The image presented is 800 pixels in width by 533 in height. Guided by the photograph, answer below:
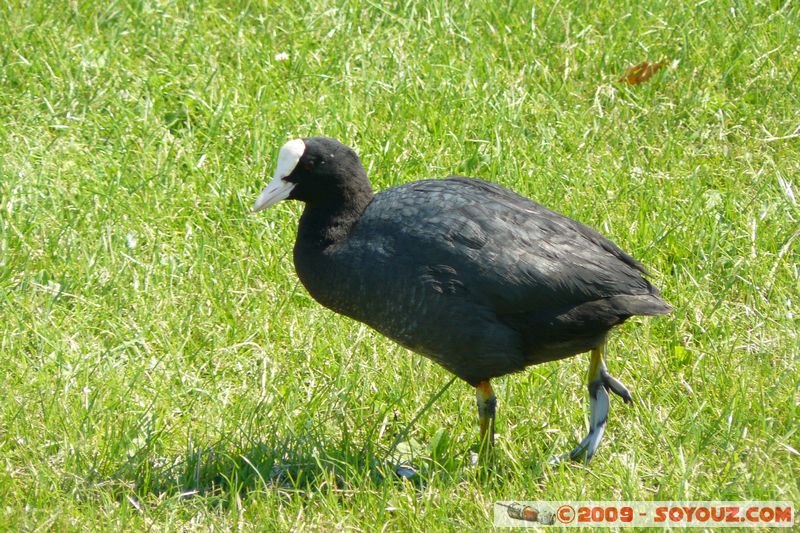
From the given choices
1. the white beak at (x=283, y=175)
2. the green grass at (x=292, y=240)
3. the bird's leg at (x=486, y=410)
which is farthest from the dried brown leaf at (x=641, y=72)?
the bird's leg at (x=486, y=410)

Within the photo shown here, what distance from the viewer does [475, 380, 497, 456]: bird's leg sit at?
3.98 metres

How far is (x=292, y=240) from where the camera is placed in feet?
16.8

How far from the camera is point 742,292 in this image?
473 cm

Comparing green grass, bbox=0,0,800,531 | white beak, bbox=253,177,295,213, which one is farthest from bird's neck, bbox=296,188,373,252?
green grass, bbox=0,0,800,531

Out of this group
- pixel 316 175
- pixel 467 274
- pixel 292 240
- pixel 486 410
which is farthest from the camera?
pixel 292 240

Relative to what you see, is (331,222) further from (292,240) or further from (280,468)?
(292,240)

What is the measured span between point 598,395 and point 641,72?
2.48 meters

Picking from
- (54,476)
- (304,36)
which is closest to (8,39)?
(304,36)

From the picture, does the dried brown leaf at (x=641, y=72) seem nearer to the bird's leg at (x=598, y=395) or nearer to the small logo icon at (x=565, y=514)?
the bird's leg at (x=598, y=395)

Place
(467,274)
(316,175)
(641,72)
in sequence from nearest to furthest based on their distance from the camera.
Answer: (467,274) < (316,175) < (641,72)

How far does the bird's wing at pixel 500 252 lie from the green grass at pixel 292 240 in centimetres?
59

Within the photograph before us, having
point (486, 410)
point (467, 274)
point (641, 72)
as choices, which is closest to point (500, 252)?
point (467, 274)

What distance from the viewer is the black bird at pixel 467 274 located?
3797 mm

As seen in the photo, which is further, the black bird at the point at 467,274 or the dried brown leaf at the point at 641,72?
the dried brown leaf at the point at 641,72
